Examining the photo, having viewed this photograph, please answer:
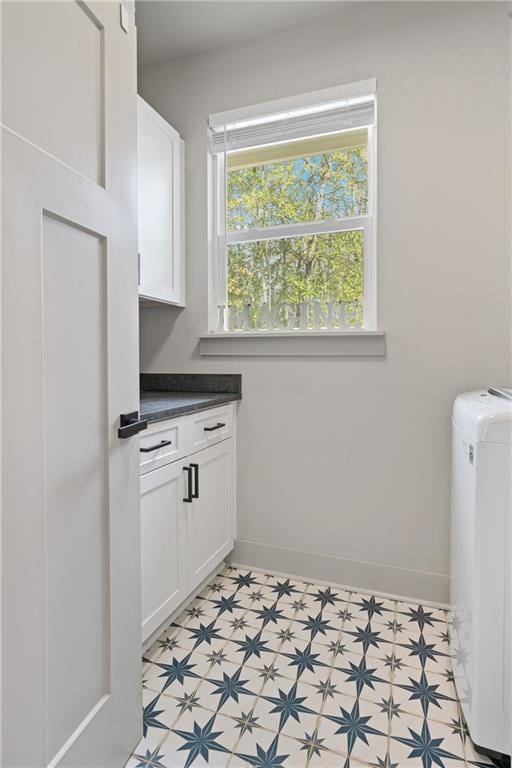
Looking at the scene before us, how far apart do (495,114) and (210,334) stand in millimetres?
1591

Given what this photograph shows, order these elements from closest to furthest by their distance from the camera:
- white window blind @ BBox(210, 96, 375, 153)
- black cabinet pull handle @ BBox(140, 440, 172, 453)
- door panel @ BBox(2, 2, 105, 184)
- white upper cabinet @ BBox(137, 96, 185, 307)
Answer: door panel @ BBox(2, 2, 105, 184) → black cabinet pull handle @ BBox(140, 440, 172, 453) → white upper cabinet @ BBox(137, 96, 185, 307) → white window blind @ BBox(210, 96, 375, 153)

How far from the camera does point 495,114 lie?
1.76 meters

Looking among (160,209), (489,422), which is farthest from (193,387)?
(489,422)

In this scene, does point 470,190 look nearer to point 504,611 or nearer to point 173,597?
point 504,611

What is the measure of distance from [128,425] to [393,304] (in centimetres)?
137

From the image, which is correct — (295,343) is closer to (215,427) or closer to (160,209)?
(215,427)

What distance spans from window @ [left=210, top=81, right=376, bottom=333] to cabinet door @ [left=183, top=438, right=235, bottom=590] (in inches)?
27.9

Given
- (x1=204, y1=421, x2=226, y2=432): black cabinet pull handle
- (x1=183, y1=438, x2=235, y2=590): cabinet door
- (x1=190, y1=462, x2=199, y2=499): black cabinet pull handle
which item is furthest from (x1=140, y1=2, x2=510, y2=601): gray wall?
(x1=190, y1=462, x2=199, y2=499): black cabinet pull handle

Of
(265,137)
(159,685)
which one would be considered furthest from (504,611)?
(265,137)

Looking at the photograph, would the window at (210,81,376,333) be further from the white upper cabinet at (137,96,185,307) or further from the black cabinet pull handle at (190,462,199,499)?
the black cabinet pull handle at (190,462,199,499)

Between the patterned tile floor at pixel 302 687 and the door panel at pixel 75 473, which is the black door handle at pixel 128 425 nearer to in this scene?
the door panel at pixel 75 473

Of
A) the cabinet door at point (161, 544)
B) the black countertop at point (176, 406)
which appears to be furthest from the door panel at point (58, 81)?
the cabinet door at point (161, 544)

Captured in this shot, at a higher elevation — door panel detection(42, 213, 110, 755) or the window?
the window

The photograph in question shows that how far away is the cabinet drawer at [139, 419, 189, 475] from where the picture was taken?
144 centimetres
